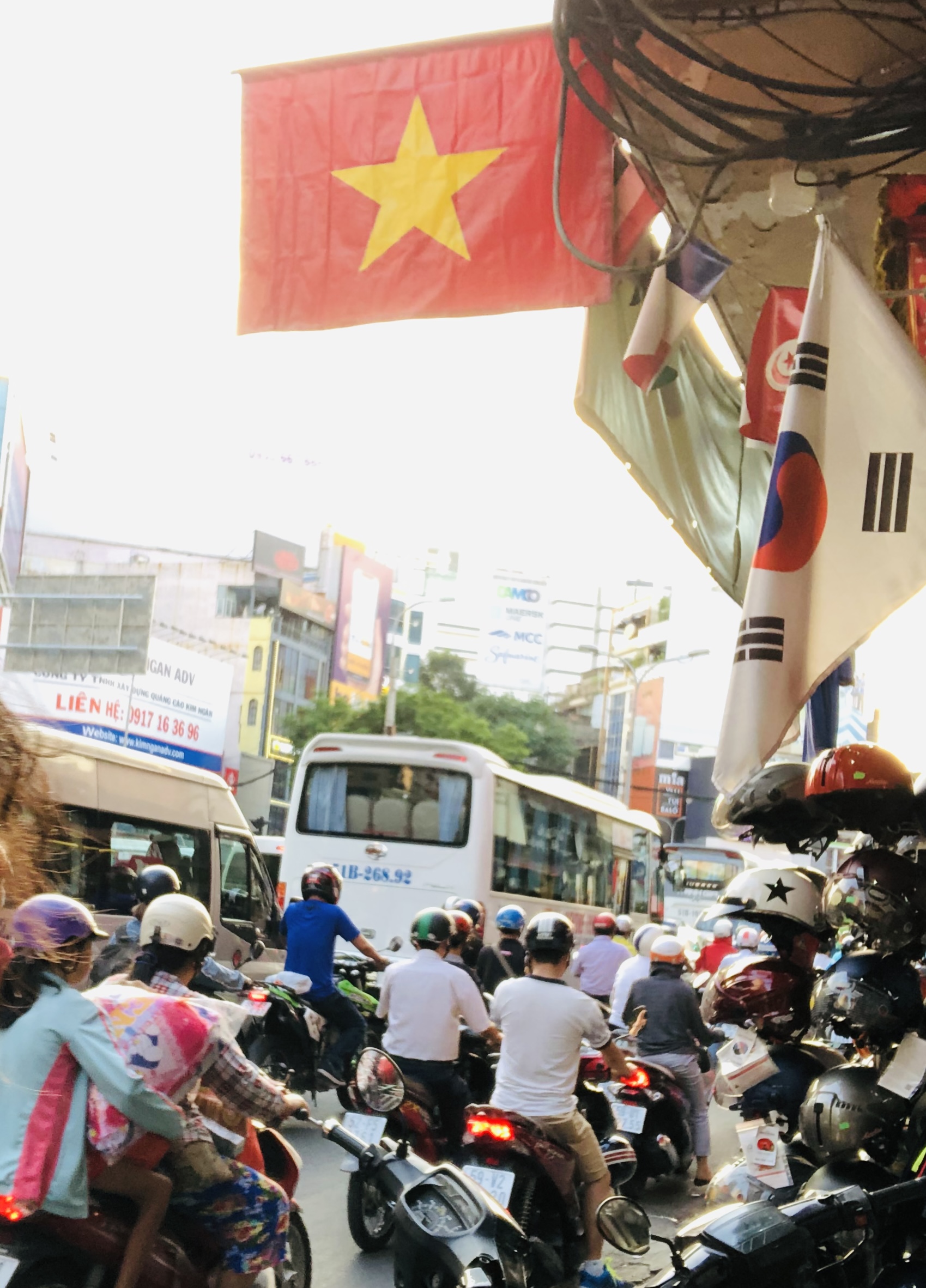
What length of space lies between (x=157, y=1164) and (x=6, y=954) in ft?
7.13

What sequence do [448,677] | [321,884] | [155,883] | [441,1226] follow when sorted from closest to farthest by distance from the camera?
[441,1226] → [155,883] → [321,884] → [448,677]

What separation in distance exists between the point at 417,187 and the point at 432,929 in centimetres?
359

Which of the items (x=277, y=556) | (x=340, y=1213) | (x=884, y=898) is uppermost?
(x=277, y=556)

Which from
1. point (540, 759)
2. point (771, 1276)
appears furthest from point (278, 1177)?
point (540, 759)

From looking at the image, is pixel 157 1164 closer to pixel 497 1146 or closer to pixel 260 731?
pixel 497 1146

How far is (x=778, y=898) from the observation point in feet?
18.4

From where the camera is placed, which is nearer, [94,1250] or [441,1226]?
[94,1250]

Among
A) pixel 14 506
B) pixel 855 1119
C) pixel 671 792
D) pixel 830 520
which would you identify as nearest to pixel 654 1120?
pixel 855 1119

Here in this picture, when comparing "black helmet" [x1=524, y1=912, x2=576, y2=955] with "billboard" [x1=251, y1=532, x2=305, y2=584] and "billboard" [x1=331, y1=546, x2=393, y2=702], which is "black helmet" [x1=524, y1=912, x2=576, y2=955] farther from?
"billboard" [x1=331, y1=546, x2=393, y2=702]

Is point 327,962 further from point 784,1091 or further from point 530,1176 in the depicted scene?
point 784,1091

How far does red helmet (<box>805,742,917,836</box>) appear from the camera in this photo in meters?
5.05

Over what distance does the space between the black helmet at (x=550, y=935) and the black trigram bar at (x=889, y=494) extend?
2.28 m

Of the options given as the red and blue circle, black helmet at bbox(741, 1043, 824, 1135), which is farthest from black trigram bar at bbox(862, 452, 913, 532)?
black helmet at bbox(741, 1043, 824, 1135)

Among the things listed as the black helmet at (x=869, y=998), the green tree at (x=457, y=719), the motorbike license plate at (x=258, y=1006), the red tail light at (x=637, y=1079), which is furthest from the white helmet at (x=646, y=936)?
the green tree at (x=457, y=719)
